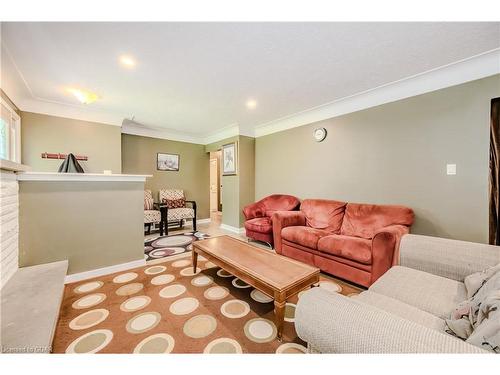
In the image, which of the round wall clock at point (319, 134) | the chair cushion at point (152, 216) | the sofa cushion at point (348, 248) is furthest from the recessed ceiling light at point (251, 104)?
the chair cushion at point (152, 216)

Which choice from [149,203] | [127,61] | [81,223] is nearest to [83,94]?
[127,61]

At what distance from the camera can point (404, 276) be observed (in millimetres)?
1438

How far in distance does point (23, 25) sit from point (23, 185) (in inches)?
55.1

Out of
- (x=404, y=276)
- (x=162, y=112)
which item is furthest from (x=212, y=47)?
(x=404, y=276)

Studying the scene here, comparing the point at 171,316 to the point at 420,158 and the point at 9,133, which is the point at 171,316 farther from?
the point at 9,133

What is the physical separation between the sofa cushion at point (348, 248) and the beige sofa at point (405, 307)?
15.0 inches

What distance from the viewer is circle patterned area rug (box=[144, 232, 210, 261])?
3096mm

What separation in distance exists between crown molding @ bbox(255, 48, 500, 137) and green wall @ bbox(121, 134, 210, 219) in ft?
9.69

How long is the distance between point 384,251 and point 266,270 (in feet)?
3.73

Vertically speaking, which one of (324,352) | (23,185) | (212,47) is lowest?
(324,352)

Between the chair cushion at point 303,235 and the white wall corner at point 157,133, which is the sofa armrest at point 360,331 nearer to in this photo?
the chair cushion at point 303,235

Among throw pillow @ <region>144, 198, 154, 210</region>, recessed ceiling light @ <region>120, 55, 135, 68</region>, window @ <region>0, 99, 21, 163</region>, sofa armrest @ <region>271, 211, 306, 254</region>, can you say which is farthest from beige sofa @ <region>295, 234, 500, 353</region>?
throw pillow @ <region>144, 198, 154, 210</region>

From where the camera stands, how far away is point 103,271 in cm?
238
